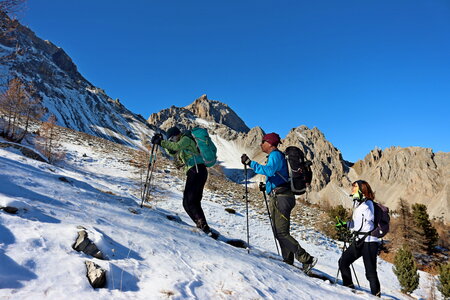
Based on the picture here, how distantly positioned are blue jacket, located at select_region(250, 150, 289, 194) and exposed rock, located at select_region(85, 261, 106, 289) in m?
3.53

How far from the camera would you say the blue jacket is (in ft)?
17.8

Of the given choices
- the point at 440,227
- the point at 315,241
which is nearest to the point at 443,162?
the point at 440,227

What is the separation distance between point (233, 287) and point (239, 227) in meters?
10.3

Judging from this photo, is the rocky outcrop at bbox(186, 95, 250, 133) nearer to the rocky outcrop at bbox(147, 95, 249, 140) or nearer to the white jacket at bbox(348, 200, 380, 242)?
the rocky outcrop at bbox(147, 95, 249, 140)

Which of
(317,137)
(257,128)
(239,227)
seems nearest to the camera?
(239,227)

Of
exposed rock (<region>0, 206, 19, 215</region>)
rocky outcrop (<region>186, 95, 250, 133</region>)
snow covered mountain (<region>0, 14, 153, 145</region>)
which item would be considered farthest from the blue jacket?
rocky outcrop (<region>186, 95, 250, 133</region>)

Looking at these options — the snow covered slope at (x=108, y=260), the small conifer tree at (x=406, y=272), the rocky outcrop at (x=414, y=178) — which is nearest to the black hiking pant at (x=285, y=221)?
the snow covered slope at (x=108, y=260)

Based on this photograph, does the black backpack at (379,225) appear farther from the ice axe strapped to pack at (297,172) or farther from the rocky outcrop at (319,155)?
the rocky outcrop at (319,155)

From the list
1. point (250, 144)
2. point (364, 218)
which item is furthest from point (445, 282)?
point (250, 144)

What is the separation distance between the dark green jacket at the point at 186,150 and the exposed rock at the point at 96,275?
385 cm

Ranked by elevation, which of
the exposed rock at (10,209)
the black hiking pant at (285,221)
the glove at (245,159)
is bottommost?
the exposed rock at (10,209)

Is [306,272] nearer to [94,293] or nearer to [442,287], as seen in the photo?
[94,293]

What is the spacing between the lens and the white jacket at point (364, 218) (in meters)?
5.49

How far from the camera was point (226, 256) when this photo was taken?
458cm
